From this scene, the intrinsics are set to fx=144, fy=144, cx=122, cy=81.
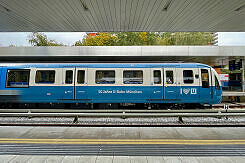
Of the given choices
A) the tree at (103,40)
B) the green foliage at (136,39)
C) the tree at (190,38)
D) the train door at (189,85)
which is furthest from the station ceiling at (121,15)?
the tree at (190,38)

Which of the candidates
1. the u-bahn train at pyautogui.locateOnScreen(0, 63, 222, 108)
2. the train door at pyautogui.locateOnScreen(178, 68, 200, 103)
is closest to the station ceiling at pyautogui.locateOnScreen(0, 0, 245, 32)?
the u-bahn train at pyautogui.locateOnScreen(0, 63, 222, 108)

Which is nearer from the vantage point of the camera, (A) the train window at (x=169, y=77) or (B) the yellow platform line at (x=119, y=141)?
(B) the yellow platform line at (x=119, y=141)

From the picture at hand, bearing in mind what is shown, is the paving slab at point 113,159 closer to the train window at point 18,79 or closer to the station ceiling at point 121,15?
the station ceiling at point 121,15

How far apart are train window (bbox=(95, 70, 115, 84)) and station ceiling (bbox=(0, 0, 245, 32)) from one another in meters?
2.56

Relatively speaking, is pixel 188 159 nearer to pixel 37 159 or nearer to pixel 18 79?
pixel 37 159

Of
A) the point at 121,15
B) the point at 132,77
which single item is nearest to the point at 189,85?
the point at 132,77

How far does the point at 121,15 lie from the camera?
513 cm

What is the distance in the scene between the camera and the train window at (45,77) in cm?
816

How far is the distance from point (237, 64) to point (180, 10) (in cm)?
1218

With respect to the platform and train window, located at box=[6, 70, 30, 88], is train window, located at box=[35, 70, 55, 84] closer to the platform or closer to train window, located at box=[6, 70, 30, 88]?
train window, located at box=[6, 70, 30, 88]

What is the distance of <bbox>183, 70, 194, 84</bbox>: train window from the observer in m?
8.05

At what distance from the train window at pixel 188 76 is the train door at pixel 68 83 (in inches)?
247

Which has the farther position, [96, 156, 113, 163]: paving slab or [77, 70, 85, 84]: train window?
[77, 70, 85, 84]: train window

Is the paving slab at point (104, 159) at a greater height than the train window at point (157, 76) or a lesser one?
lesser
